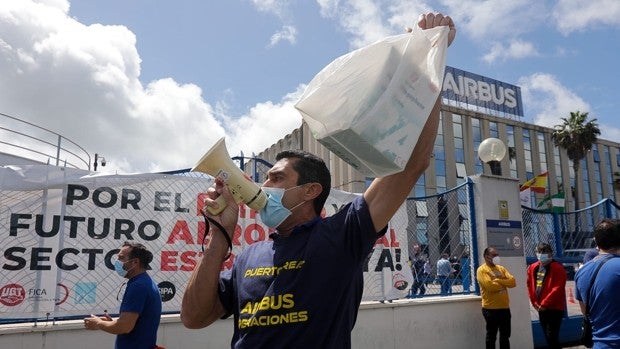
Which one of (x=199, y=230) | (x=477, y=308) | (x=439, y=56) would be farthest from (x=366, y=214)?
(x=477, y=308)

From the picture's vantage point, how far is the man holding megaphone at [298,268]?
1.67 metres

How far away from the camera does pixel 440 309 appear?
6852mm

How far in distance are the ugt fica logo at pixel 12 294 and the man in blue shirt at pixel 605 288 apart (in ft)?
16.1

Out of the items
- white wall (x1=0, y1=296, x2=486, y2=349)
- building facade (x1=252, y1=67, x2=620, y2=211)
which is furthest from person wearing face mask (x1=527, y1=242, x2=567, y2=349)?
building facade (x1=252, y1=67, x2=620, y2=211)

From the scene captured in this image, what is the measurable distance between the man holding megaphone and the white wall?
3.27m

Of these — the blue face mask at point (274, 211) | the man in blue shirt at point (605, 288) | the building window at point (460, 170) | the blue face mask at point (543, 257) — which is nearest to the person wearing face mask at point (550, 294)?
the blue face mask at point (543, 257)

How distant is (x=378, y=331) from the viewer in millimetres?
6266

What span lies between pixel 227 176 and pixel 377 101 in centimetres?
62

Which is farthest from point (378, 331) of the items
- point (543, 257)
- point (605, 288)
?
point (605, 288)

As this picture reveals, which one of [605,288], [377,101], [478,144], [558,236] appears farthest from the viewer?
[478,144]

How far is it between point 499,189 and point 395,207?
21.3ft

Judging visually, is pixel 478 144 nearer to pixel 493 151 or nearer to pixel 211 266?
pixel 493 151

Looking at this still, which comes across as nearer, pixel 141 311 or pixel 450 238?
pixel 141 311

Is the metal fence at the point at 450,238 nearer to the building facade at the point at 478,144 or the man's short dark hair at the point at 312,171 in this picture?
the man's short dark hair at the point at 312,171
